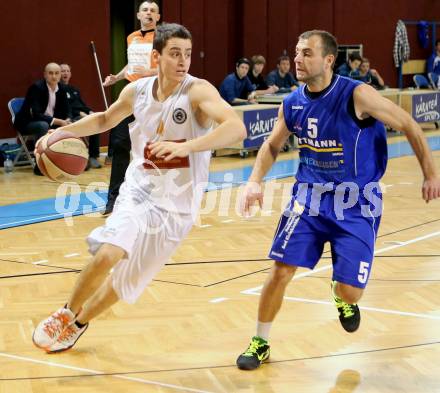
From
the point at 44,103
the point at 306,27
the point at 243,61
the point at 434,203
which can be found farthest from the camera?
the point at 306,27

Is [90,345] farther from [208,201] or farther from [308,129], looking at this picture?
[208,201]

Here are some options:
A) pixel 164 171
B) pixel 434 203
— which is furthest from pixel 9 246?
pixel 434 203

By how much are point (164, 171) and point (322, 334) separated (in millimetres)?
1401

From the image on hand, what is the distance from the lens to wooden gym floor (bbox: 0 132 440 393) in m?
4.73

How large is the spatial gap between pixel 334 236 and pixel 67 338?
1.57m

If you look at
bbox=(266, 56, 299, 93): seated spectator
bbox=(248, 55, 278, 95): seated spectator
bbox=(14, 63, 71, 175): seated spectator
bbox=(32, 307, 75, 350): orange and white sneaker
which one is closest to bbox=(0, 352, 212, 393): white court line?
bbox=(32, 307, 75, 350): orange and white sneaker

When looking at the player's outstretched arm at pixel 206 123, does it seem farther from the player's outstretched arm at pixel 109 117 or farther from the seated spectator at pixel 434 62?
the seated spectator at pixel 434 62

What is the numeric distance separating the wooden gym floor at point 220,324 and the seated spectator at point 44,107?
3.86 meters

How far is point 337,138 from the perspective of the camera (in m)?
4.84

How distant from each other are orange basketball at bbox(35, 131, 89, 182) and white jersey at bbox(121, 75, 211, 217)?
20.6 inches

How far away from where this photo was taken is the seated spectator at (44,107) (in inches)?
492

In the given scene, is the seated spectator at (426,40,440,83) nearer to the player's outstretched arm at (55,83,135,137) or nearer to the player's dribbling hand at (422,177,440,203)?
the player's outstretched arm at (55,83,135,137)

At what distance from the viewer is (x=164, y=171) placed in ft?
16.5

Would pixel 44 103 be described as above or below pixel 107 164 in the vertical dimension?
above
